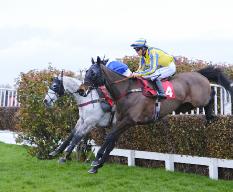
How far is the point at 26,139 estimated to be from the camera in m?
10.6

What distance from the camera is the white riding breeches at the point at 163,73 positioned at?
773 cm

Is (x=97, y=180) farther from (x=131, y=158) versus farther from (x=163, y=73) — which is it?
(x=131, y=158)

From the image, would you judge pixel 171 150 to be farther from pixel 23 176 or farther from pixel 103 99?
pixel 23 176

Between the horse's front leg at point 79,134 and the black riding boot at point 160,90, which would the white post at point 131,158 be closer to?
the horse's front leg at point 79,134

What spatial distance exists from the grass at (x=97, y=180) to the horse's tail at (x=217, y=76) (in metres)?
1.71

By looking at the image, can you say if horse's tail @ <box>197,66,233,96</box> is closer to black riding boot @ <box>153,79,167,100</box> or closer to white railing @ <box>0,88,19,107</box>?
black riding boot @ <box>153,79,167,100</box>

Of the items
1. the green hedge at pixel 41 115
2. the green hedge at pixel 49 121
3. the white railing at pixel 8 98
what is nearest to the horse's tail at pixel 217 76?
the green hedge at pixel 49 121

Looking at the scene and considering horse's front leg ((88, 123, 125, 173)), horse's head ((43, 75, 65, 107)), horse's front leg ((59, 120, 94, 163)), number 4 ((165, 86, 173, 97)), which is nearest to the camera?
horse's front leg ((88, 123, 125, 173))

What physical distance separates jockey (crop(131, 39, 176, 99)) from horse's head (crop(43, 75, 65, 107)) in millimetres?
2140

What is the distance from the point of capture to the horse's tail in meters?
8.34

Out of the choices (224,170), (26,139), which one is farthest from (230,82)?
(26,139)

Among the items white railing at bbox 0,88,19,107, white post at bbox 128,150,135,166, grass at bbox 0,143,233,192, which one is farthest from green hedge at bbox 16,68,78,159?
white railing at bbox 0,88,19,107

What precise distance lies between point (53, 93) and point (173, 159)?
2.74 meters

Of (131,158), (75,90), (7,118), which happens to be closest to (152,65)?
(75,90)
